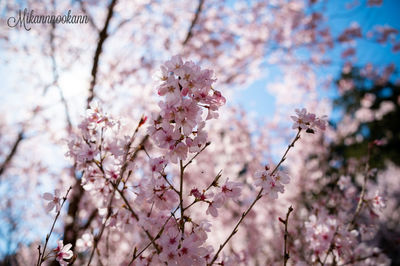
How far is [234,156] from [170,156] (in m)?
8.67

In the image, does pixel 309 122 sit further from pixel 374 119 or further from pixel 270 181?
pixel 374 119

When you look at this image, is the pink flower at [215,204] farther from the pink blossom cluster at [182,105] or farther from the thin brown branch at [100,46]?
the thin brown branch at [100,46]

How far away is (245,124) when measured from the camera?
1119 cm

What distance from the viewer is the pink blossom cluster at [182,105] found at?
4.62ft

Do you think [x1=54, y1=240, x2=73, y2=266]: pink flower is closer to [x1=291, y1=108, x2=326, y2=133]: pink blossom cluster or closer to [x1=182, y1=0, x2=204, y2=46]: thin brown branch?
[x1=291, y1=108, x2=326, y2=133]: pink blossom cluster

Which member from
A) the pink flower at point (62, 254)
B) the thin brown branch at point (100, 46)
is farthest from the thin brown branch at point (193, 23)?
the pink flower at point (62, 254)

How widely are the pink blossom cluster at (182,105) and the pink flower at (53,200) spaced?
0.86m

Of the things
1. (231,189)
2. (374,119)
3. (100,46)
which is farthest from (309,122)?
(374,119)

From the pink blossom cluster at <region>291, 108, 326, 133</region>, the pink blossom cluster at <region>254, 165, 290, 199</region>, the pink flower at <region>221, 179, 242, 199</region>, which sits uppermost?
the pink blossom cluster at <region>291, 108, 326, 133</region>

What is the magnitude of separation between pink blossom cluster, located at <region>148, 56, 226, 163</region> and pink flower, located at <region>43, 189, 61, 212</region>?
2.83 ft

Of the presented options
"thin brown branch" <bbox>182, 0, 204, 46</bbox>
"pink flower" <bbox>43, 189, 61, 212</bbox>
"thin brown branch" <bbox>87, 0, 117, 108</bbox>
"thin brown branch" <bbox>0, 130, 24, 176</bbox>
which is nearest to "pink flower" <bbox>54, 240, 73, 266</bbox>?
"pink flower" <bbox>43, 189, 61, 212</bbox>

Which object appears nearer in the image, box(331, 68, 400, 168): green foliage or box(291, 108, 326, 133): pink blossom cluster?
box(291, 108, 326, 133): pink blossom cluster

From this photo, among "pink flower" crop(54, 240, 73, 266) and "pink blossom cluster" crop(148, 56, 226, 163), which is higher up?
"pink blossom cluster" crop(148, 56, 226, 163)

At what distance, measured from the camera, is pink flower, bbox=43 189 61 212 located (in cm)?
174
